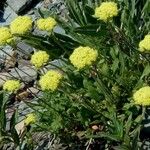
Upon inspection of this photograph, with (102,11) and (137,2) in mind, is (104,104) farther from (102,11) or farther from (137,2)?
(137,2)

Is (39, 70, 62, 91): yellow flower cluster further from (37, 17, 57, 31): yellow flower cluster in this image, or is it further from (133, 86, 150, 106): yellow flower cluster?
(133, 86, 150, 106): yellow flower cluster

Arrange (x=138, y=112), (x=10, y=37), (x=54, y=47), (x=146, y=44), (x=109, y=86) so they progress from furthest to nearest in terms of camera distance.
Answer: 1. (x=54, y=47)
2. (x=109, y=86)
3. (x=138, y=112)
4. (x=10, y=37)
5. (x=146, y=44)

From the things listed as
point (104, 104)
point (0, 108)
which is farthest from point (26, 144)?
point (104, 104)

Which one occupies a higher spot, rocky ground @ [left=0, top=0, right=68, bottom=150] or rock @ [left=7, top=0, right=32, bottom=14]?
rock @ [left=7, top=0, right=32, bottom=14]

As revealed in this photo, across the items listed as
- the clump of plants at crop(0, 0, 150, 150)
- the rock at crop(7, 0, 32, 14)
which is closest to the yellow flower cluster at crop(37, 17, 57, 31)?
the clump of plants at crop(0, 0, 150, 150)

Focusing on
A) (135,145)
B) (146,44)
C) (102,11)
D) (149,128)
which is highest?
(102,11)

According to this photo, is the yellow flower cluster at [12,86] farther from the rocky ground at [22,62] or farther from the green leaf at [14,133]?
the green leaf at [14,133]

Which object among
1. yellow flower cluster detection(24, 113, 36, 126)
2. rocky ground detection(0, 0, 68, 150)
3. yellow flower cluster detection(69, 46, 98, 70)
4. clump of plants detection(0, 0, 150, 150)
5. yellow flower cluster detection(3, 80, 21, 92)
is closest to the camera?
yellow flower cluster detection(69, 46, 98, 70)
